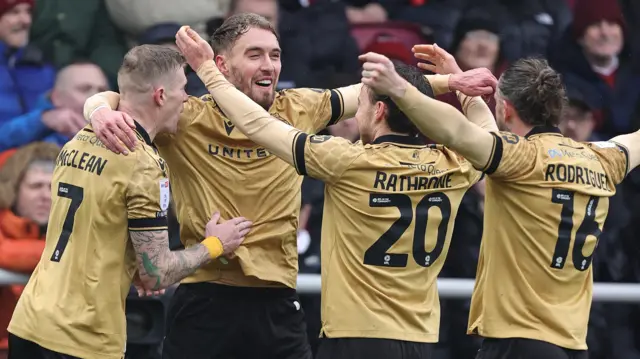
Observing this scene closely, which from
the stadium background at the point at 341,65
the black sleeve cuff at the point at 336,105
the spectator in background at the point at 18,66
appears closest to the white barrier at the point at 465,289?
the stadium background at the point at 341,65

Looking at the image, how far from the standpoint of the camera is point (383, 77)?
577cm

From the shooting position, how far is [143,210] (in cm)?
598

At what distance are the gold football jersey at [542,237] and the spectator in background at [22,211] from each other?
2519mm

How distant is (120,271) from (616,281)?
A: 159 inches

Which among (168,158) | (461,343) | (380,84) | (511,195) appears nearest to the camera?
(380,84)

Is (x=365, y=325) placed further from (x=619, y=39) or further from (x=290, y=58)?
(x=619, y=39)

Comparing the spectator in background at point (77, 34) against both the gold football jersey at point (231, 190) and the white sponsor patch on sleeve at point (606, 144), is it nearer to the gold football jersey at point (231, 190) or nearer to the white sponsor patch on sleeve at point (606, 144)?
the gold football jersey at point (231, 190)

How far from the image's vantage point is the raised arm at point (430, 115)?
5781 mm

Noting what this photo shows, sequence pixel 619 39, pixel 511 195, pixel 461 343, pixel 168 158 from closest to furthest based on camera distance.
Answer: pixel 511 195 < pixel 168 158 < pixel 461 343 < pixel 619 39

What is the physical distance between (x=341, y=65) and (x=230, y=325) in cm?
265

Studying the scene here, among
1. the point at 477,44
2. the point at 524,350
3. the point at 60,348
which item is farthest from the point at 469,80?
the point at 477,44

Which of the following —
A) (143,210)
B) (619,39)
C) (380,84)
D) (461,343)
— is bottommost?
(461,343)

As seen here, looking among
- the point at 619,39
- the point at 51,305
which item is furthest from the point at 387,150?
the point at 619,39

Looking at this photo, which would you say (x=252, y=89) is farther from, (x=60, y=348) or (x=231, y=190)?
(x=60, y=348)
